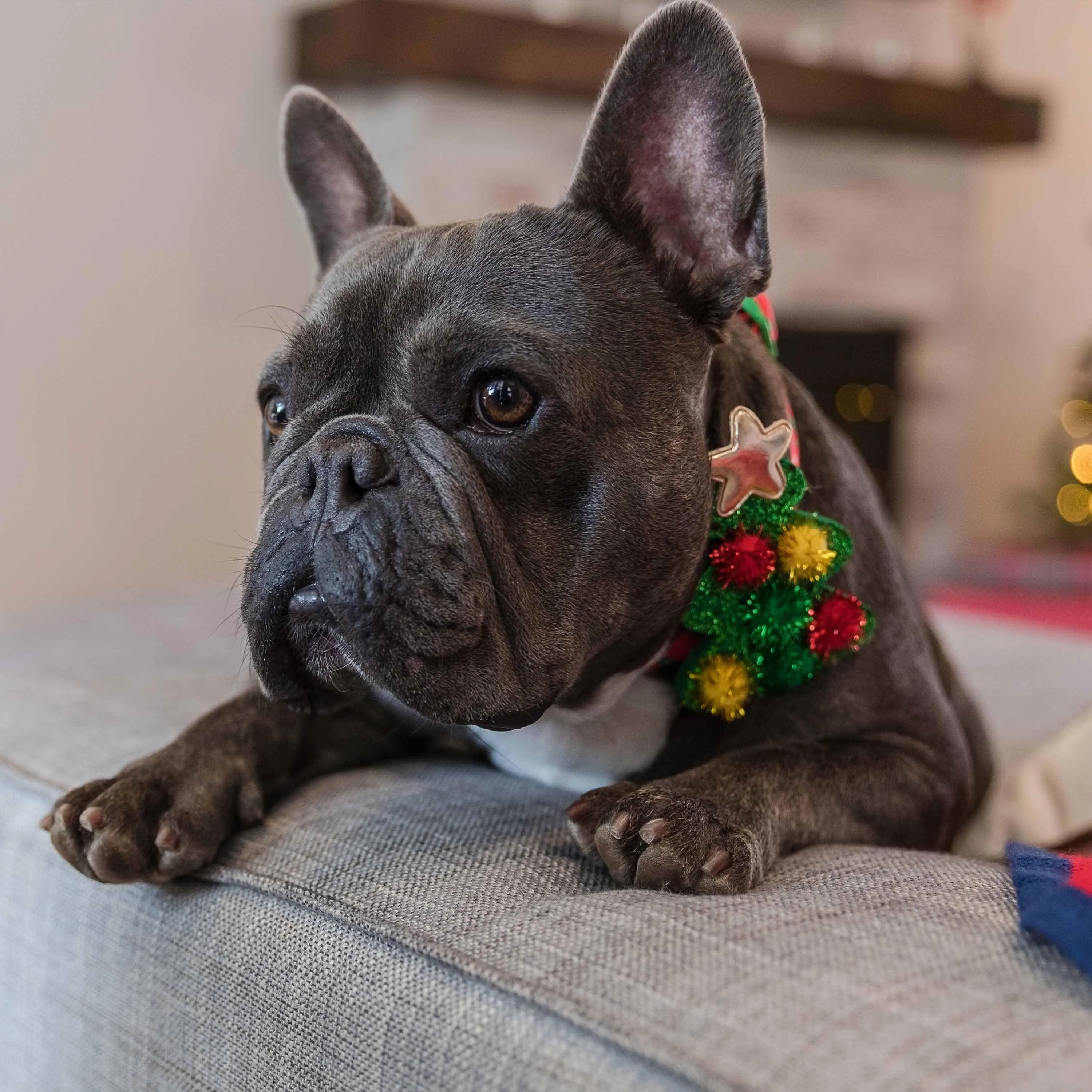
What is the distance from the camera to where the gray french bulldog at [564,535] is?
1143 mm

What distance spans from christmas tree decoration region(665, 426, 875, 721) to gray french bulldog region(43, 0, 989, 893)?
3cm

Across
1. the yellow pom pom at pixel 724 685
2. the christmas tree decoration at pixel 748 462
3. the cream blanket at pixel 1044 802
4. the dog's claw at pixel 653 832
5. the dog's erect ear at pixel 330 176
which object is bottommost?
Result: the cream blanket at pixel 1044 802

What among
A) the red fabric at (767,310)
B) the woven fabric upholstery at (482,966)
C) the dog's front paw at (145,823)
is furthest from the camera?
the red fabric at (767,310)

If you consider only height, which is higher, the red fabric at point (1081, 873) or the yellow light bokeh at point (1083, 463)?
the red fabric at point (1081, 873)

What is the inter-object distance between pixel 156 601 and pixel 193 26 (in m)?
2.16

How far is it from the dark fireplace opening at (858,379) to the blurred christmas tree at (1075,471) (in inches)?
23.7

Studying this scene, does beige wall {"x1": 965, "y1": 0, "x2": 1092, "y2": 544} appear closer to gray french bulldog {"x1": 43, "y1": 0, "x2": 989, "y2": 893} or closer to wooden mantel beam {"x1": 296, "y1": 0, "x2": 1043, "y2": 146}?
wooden mantel beam {"x1": 296, "y1": 0, "x2": 1043, "y2": 146}

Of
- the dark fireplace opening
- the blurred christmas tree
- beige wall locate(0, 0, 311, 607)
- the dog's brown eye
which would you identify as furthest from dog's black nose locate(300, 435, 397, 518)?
the blurred christmas tree

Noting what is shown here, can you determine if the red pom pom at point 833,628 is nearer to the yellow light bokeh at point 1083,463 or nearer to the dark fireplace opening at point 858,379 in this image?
the dark fireplace opening at point 858,379

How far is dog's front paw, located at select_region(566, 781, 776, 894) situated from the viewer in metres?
1.08

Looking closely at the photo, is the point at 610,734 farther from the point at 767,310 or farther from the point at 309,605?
the point at 767,310

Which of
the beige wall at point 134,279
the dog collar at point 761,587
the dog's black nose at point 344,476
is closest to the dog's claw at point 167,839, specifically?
the dog's black nose at point 344,476

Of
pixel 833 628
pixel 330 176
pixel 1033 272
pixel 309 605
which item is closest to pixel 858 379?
pixel 1033 272

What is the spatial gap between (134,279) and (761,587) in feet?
10.3
